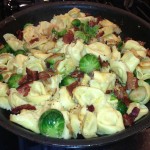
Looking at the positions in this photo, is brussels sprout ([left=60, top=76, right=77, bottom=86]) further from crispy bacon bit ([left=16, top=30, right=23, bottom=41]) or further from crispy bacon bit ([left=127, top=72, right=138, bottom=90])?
crispy bacon bit ([left=16, top=30, right=23, bottom=41])

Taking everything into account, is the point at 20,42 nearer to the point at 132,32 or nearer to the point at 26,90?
the point at 26,90

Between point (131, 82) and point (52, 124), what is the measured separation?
1.56 feet

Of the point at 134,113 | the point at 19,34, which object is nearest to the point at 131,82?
the point at 134,113

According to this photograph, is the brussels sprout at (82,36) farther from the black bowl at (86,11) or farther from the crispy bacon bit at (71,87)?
the crispy bacon bit at (71,87)

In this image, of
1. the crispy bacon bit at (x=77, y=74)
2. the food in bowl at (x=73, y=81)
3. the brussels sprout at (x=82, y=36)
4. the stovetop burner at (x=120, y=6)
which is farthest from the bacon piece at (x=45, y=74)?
the stovetop burner at (x=120, y=6)

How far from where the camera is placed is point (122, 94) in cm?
160

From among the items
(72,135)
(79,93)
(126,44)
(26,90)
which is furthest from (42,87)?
(126,44)

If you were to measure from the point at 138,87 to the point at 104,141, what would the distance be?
17.5 inches

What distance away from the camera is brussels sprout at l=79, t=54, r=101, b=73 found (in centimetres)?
165

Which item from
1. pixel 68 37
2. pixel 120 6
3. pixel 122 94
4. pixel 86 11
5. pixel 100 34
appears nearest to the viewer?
pixel 122 94

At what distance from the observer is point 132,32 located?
2.10m

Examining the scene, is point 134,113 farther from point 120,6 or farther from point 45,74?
point 120,6

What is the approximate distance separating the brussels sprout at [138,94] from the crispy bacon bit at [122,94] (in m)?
0.02

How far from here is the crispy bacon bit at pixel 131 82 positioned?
1.63 m
